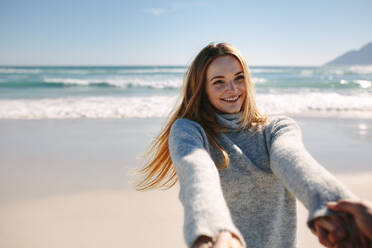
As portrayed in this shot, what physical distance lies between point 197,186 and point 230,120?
2.39 ft

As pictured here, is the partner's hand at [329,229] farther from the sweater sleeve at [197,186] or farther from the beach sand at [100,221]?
the beach sand at [100,221]

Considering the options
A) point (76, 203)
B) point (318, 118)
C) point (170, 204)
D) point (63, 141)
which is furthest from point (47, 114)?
point (318, 118)

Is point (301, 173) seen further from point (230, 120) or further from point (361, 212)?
point (230, 120)

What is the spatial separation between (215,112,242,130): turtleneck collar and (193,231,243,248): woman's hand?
2.82ft

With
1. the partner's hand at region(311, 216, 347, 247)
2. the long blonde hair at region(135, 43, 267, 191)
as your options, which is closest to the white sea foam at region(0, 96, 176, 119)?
the long blonde hair at region(135, 43, 267, 191)

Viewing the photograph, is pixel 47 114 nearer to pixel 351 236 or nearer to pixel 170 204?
pixel 170 204

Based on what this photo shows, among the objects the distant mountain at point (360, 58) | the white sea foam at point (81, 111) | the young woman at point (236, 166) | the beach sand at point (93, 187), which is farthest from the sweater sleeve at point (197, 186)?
the distant mountain at point (360, 58)

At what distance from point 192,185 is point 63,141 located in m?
4.97

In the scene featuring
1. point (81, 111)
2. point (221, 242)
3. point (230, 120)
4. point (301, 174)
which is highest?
point (81, 111)

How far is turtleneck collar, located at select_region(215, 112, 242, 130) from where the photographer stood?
171 centimetres

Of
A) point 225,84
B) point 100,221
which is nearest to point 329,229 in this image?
point 225,84

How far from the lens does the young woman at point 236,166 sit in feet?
3.28

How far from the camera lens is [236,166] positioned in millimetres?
1563

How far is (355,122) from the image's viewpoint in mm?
7328
